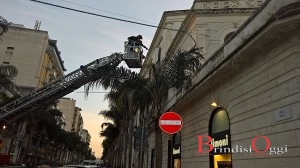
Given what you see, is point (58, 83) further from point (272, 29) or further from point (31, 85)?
point (31, 85)

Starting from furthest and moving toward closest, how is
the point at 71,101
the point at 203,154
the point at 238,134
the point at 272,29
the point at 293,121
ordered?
the point at 71,101 → the point at 203,154 → the point at 238,134 → the point at 272,29 → the point at 293,121

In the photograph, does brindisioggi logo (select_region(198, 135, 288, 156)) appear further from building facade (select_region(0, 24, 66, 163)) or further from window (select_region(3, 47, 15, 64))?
window (select_region(3, 47, 15, 64))

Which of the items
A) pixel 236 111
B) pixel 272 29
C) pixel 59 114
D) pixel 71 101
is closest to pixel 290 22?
pixel 272 29

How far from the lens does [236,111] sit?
981 centimetres

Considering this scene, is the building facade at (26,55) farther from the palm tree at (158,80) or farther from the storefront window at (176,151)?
the palm tree at (158,80)

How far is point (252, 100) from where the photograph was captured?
8.77 metres

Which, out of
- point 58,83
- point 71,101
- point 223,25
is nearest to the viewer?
point 223,25

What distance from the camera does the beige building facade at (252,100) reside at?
6969 mm

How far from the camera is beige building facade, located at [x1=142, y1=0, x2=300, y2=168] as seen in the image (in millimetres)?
6969

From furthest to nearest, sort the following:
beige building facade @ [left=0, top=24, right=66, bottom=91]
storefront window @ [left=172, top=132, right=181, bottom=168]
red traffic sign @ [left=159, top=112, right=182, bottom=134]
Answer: beige building facade @ [left=0, top=24, right=66, bottom=91] < storefront window @ [left=172, top=132, right=181, bottom=168] < red traffic sign @ [left=159, top=112, right=182, bottom=134]

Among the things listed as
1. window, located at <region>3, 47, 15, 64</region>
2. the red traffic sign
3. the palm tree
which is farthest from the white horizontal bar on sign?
window, located at <region>3, 47, 15, 64</region>

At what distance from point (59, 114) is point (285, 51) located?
46630 mm

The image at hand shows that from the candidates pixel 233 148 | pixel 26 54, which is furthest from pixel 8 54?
pixel 233 148

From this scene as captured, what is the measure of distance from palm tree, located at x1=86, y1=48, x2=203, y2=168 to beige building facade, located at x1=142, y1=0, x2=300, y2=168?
2.52 ft
